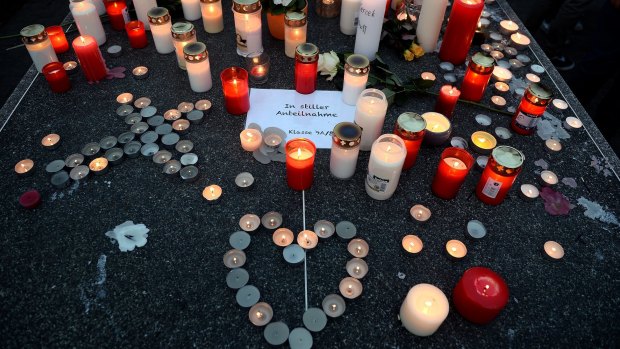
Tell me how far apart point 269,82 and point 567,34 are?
69.1 inches

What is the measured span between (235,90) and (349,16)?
55 centimetres

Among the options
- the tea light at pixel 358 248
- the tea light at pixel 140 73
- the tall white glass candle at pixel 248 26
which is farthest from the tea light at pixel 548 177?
the tea light at pixel 140 73

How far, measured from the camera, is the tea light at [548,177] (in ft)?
3.26

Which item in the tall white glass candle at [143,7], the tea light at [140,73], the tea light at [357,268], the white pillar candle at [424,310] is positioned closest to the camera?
the white pillar candle at [424,310]

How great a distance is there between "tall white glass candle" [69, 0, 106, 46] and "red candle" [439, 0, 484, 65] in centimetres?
113

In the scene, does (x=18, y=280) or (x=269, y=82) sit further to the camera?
(x=269, y=82)

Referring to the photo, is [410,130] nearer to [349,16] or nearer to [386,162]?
[386,162]

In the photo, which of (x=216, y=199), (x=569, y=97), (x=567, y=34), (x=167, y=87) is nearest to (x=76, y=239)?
(x=216, y=199)

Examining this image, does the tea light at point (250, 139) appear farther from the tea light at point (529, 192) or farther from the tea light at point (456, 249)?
the tea light at point (529, 192)

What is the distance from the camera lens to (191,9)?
1428mm

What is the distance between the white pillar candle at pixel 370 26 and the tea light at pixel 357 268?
73cm

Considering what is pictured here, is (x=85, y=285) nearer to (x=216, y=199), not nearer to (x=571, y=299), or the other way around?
(x=216, y=199)

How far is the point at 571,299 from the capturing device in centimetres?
80

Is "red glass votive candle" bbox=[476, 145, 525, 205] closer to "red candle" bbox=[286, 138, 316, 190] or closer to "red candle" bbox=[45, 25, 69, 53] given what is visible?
"red candle" bbox=[286, 138, 316, 190]
